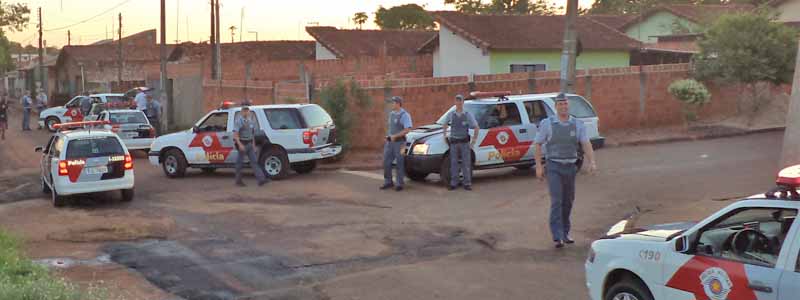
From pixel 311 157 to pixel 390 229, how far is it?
257 inches

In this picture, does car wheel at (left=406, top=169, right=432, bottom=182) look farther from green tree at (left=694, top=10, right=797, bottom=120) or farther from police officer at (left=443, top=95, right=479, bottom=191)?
green tree at (left=694, top=10, right=797, bottom=120)

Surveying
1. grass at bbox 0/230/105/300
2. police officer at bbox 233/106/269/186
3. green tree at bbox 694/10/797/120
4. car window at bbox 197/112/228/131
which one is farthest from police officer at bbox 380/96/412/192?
green tree at bbox 694/10/797/120

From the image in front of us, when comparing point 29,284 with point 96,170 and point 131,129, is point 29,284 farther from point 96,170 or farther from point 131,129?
point 131,129

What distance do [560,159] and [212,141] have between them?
1028cm

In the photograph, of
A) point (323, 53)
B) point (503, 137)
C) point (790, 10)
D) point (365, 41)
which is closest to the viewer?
point (503, 137)

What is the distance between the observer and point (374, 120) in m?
22.1

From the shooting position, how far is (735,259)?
604cm

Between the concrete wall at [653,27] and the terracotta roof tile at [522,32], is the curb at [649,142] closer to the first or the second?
the terracotta roof tile at [522,32]

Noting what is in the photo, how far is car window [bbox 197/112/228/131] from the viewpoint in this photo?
1898 centimetres

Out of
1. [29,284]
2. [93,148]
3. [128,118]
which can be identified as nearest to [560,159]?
[29,284]

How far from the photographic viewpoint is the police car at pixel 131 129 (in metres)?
23.6

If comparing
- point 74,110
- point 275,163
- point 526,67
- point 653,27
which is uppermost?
point 653,27

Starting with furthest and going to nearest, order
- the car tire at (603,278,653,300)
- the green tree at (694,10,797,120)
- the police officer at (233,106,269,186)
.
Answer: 1. the green tree at (694,10,797,120)
2. the police officer at (233,106,269,186)
3. the car tire at (603,278,653,300)

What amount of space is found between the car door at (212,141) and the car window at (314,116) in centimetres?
161
